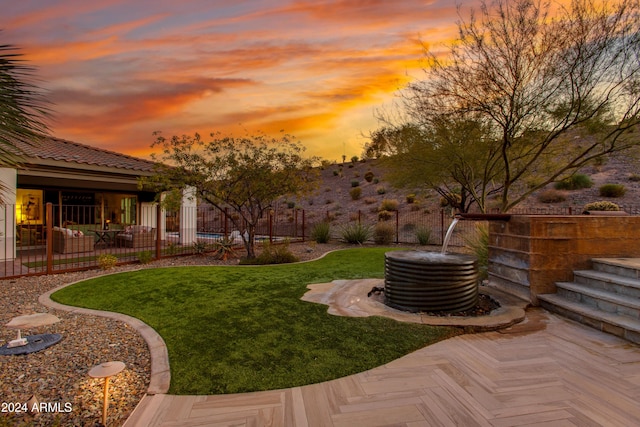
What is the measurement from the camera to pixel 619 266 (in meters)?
4.71

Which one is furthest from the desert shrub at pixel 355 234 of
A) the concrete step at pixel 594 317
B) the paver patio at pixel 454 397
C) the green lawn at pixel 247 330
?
the paver patio at pixel 454 397

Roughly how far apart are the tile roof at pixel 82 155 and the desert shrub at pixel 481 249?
37.5 feet

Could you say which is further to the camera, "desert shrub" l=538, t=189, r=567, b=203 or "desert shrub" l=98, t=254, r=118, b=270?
"desert shrub" l=538, t=189, r=567, b=203

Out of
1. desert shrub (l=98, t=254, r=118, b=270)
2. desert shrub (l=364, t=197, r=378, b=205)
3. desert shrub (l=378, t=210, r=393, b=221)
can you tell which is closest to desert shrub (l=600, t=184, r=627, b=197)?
desert shrub (l=378, t=210, r=393, b=221)

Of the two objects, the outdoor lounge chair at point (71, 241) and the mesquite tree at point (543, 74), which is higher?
the mesquite tree at point (543, 74)

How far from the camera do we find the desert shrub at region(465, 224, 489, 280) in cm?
707

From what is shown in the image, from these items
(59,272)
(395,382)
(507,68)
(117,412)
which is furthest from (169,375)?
(507,68)

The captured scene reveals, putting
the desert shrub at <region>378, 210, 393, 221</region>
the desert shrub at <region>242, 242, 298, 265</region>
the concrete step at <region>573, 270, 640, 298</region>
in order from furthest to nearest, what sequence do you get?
1. the desert shrub at <region>378, 210, 393, 221</region>
2. the desert shrub at <region>242, 242, 298, 265</region>
3. the concrete step at <region>573, 270, 640, 298</region>

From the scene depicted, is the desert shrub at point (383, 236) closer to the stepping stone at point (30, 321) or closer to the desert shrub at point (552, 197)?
the stepping stone at point (30, 321)

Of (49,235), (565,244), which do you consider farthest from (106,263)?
(565,244)

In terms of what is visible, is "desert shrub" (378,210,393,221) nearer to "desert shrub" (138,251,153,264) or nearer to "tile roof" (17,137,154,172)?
"tile roof" (17,137,154,172)

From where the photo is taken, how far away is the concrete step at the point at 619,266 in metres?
4.50

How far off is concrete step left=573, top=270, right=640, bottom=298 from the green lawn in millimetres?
2288

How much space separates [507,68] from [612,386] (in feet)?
25.6
